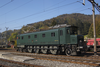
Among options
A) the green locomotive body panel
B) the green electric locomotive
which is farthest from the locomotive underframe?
the green locomotive body panel

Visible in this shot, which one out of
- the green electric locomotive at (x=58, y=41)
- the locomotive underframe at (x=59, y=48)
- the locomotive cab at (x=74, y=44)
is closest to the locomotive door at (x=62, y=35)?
the green electric locomotive at (x=58, y=41)

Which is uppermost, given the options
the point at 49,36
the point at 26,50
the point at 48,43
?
the point at 49,36

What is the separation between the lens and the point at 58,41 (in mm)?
16531

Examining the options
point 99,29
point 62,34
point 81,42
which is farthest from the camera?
point 99,29

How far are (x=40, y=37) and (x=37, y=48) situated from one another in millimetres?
2207

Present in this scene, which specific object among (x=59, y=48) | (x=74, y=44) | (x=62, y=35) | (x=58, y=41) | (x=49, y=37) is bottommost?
(x=59, y=48)

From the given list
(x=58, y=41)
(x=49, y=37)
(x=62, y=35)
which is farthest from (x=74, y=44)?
(x=49, y=37)

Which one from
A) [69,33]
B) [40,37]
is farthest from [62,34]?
[40,37]

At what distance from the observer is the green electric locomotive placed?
590 inches

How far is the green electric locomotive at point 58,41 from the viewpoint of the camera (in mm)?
14979

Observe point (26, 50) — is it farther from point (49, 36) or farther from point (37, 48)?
point (49, 36)

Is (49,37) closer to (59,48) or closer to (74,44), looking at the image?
(59,48)

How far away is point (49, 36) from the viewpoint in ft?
58.9

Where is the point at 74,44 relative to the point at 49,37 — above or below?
below
